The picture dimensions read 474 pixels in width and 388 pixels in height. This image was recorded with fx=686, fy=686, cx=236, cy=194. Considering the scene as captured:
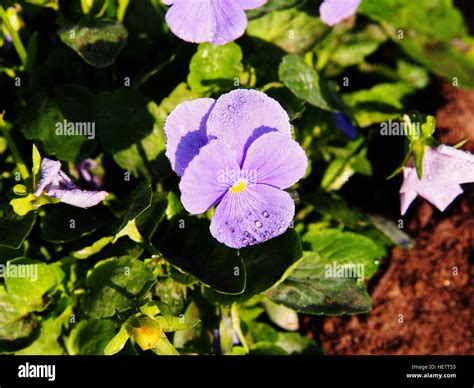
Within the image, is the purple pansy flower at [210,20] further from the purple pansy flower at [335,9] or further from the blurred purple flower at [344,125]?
the blurred purple flower at [344,125]

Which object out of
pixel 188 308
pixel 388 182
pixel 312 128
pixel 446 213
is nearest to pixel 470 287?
pixel 446 213

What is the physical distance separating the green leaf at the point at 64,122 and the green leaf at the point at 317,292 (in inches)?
23.7

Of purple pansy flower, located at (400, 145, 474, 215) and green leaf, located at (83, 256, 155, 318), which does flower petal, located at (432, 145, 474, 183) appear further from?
green leaf, located at (83, 256, 155, 318)

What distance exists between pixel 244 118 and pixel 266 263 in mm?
466

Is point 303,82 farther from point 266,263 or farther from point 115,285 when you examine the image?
point 115,285

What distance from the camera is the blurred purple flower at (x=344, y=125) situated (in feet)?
6.50

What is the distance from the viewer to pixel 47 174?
135 cm

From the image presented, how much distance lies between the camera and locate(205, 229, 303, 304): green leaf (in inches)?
62.2

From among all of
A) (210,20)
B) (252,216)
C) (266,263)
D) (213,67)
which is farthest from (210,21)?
(266,263)

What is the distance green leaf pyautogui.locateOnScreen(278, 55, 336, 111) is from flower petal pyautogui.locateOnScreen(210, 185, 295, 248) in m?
0.44

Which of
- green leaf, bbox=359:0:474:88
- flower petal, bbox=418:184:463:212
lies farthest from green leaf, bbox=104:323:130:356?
green leaf, bbox=359:0:474:88

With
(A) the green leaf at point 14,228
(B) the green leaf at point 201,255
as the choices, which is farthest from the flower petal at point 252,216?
(A) the green leaf at point 14,228

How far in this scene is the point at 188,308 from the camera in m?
1.73

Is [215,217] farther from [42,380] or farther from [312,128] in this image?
[312,128]
